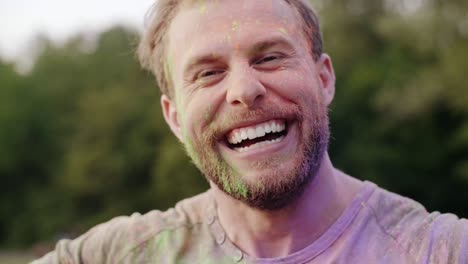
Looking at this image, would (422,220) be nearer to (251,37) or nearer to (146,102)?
(251,37)

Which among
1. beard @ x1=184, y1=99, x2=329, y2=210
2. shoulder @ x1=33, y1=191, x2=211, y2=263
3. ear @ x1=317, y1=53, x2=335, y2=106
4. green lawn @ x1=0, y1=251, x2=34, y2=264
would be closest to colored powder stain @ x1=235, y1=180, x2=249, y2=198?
beard @ x1=184, y1=99, x2=329, y2=210

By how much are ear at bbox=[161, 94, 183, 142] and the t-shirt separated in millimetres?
310

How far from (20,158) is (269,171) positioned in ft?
145

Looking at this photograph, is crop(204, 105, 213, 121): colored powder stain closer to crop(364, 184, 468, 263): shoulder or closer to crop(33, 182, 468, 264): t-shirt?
crop(33, 182, 468, 264): t-shirt

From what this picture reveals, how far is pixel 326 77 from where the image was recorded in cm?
274

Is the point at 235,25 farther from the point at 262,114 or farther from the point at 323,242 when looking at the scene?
the point at 323,242

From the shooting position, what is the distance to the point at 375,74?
31.2 m

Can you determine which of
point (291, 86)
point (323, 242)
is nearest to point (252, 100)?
point (291, 86)

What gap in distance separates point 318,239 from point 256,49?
2.52 feet

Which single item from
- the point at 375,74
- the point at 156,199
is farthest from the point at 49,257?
the point at 156,199

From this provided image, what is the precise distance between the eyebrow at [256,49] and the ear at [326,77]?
27cm

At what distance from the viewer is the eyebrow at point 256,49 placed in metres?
2.46

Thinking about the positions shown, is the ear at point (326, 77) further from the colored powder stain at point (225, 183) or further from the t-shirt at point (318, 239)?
the colored powder stain at point (225, 183)

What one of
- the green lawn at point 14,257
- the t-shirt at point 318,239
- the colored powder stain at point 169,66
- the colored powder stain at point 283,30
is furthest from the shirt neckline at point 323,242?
the green lawn at point 14,257
